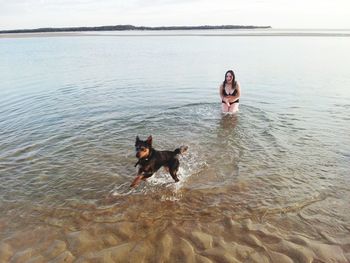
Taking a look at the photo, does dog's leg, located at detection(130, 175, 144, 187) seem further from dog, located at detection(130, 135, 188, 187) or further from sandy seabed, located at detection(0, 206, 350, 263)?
sandy seabed, located at detection(0, 206, 350, 263)

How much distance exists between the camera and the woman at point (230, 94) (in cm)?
1300

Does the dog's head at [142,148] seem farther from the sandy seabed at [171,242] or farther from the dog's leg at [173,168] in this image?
the sandy seabed at [171,242]

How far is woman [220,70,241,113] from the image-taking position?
13.0 metres

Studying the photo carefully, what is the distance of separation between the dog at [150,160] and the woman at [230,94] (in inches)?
252

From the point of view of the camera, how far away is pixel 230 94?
43.2 ft

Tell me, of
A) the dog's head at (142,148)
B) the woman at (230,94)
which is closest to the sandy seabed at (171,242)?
the dog's head at (142,148)

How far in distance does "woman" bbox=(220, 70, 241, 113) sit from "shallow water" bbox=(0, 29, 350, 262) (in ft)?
1.60

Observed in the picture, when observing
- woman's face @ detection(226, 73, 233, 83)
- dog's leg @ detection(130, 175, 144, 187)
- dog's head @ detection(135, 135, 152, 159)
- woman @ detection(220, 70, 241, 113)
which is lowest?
woman @ detection(220, 70, 241, 113)

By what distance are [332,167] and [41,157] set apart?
7.60m

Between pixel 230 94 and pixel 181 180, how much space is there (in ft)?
21.8

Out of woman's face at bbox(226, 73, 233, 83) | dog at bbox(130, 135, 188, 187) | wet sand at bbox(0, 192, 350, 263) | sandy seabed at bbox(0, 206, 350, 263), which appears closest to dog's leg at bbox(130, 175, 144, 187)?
dog at bbox(130, 135, 188, 187)

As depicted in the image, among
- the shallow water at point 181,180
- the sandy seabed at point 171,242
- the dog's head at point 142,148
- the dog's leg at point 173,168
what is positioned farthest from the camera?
the dog's leg at point 173,168

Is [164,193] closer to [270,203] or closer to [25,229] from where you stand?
[270,203]

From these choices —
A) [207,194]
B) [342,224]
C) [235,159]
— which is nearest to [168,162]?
[207,194]
